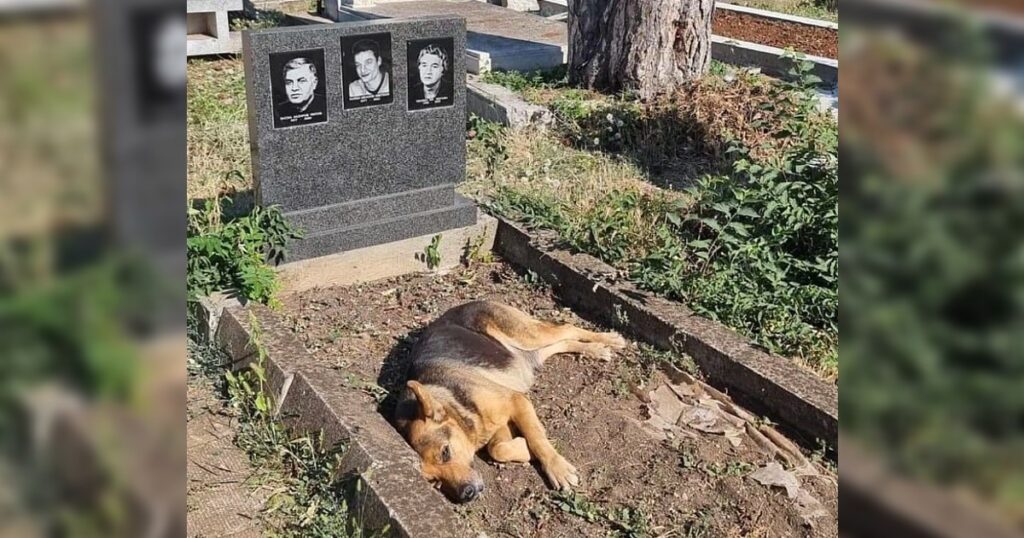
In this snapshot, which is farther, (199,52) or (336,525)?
(199,52)

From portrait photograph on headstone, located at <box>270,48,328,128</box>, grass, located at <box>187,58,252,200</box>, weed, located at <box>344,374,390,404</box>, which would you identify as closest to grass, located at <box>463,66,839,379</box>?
portrait photograph on headstone, located at <box>270,48,328,128</box>

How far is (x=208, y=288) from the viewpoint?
4898 millimetres

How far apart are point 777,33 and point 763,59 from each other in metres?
2.06

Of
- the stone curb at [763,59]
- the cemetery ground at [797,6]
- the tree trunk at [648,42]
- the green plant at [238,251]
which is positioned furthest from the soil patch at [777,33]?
the green plant at [238,251]

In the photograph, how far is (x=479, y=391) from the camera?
4121 mm

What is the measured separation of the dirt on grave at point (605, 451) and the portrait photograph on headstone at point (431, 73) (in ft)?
4.03

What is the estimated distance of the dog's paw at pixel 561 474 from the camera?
12.6ft

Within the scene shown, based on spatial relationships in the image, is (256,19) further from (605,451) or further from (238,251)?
(605,451)

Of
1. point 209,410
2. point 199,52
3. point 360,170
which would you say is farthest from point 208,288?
point 199,52
